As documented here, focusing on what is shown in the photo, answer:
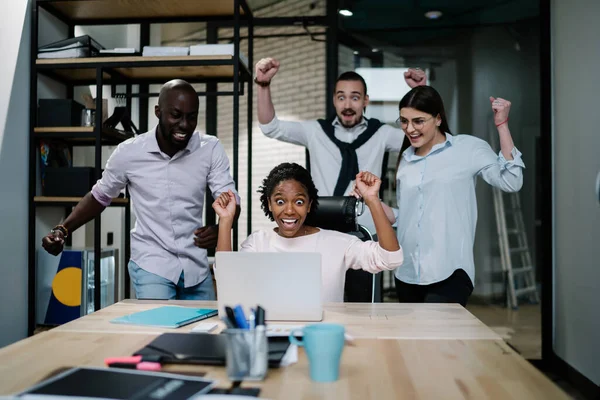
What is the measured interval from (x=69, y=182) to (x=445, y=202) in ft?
6.59

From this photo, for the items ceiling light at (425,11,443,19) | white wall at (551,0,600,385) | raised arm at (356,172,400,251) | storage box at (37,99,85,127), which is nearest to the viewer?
raised arm at (356,172,400,251)

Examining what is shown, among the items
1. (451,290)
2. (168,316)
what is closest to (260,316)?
(168,316)

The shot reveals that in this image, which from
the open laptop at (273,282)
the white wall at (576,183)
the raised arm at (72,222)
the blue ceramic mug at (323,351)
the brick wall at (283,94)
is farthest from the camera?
the brick wall at (283,94)

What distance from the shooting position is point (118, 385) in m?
0.85

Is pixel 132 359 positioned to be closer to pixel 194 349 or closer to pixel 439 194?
pixel 194 349

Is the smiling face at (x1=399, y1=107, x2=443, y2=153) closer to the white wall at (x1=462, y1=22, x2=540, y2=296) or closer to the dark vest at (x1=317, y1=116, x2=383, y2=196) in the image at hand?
the dark vest at (x1=317, y1=116, x2=383, y2=196)

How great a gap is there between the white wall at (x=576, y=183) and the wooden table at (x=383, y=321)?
165cm

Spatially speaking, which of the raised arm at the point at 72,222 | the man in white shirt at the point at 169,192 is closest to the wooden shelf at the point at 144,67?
the man in white shirt at the point at 169,192

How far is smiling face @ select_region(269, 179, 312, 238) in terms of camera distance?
5.79 ft

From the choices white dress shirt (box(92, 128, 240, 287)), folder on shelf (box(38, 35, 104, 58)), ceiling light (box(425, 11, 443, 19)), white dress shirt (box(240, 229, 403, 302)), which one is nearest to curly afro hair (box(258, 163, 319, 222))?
white dress shirt (box(240, 229, 403, 302))

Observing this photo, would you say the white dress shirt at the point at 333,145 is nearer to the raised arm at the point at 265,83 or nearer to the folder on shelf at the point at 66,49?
the raised arm at the point at 265,83

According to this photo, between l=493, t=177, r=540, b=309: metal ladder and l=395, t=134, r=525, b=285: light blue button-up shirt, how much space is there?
178 centimetres

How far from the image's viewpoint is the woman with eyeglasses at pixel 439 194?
2027 millimetres

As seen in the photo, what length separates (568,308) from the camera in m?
3.23
